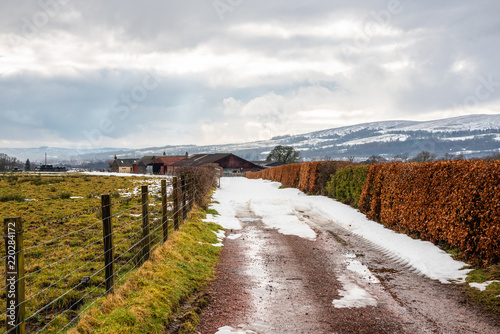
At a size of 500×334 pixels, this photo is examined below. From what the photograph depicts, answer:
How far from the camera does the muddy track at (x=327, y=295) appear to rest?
15.9 feet

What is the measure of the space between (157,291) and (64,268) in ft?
9.78

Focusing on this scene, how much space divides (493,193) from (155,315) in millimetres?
6592

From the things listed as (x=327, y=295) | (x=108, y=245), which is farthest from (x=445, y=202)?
(x=108, y=245)

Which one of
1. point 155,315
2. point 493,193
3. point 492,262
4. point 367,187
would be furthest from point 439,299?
point 367,187

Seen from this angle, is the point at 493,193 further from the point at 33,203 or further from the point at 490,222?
the point at 33,203

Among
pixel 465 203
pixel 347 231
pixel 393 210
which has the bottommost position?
pixel 347 231

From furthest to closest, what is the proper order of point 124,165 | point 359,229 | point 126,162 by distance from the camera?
1. point 126,162
2. point 124,165
3. point 359,229

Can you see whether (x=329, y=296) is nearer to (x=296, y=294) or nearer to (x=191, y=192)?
(x=296, y=294)

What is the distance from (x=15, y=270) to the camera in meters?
3.36

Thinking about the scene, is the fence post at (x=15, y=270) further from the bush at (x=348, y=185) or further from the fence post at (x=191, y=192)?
the bush at (x=348, y=185)

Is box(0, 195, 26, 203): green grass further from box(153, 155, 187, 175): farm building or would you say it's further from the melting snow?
box(153, 155, 187, 175): farm building

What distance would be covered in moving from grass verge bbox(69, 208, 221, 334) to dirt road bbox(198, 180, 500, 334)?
0.44 m

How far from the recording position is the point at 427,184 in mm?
9680

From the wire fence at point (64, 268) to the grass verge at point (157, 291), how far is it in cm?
26
